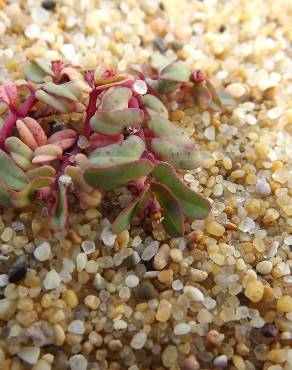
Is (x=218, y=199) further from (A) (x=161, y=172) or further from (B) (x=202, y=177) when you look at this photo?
(A) (x=161, y=172)

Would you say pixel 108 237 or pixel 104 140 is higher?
pixel 104 140

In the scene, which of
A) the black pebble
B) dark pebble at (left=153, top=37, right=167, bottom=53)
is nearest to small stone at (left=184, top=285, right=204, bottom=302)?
dark pebble at (left=153, top=37, right=167, bottom=53)

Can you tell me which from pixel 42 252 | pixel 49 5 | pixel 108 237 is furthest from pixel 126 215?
pixel 49 5

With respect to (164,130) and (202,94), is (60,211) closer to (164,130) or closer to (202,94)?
(164,130)

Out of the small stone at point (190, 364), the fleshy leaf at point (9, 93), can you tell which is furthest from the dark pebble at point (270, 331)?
the fleshy leaf at point (9, 93)

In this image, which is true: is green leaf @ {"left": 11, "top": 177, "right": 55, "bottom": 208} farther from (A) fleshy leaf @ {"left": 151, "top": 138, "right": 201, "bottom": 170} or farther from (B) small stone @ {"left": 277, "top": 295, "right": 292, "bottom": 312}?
(B) small stone @ {"left": 277, "top": 295, "right": 292, "bottom": 312}

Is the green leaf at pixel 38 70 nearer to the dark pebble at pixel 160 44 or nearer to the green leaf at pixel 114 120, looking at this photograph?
the green leaf at pixel 114 120

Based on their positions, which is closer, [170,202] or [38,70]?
[170,202]
